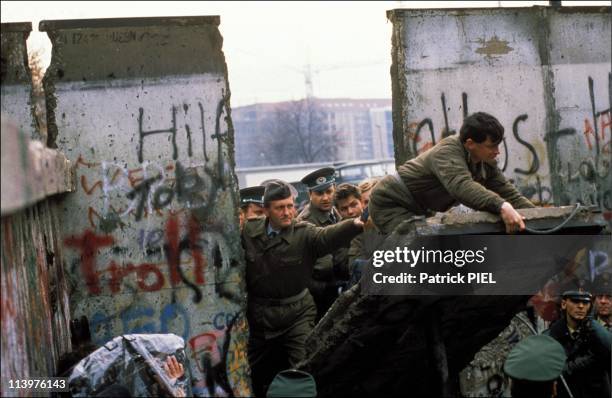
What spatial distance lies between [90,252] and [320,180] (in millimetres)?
2508

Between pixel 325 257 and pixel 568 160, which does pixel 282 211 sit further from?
pixel 568 160

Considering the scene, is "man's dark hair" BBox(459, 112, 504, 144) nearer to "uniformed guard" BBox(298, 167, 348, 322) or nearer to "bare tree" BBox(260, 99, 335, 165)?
"uniformed guard" BBox(298, 167, 348, 322)

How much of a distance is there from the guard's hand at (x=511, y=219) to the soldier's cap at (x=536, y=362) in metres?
0.73

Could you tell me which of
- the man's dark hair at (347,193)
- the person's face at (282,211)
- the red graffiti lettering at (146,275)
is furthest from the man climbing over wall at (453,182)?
the man's dark hair at (347,193)

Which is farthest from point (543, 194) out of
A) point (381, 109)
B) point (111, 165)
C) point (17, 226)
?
point (381, 109)

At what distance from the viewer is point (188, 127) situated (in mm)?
8219

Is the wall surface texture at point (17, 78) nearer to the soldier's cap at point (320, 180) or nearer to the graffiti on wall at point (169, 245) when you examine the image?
the graffiti on wall at point (169, 245)

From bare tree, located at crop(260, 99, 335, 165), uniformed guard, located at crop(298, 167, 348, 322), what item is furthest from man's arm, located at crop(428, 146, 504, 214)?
bare tree, located at crop(260, 99, 335, 165)

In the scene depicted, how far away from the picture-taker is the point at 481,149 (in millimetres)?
6328

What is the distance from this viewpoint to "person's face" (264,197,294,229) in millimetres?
7848

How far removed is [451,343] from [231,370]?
6.88ft

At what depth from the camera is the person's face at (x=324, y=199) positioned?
9406mm

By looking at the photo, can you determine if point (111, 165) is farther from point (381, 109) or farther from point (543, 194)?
point (381, 109)

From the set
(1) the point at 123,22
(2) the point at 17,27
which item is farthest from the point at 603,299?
(2) the point at 17,27
